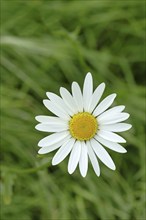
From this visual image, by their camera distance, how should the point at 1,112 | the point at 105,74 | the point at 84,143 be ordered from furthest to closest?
the point at 105,74, the point at 1,112, the point at 84,143

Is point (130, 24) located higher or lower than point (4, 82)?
higher

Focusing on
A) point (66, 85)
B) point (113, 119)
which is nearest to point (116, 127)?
point (113, 119)

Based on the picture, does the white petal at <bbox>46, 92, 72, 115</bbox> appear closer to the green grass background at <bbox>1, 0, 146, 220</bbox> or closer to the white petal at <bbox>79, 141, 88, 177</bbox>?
the white petal at <bbox>79, 141, 88, 177</bbox>

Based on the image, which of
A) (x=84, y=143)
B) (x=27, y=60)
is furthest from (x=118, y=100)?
(x=84, y=143)

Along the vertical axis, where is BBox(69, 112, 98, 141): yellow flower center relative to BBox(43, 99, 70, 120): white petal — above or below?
below

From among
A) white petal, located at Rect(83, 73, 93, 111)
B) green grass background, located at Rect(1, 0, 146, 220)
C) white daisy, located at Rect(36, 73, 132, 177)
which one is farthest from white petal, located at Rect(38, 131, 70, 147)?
green grass background, located at Rect(1, 0, 146, 220)

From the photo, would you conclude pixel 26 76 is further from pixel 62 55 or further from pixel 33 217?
pixel 33 217

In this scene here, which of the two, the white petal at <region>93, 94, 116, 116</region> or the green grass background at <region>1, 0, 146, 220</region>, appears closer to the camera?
the white petal at <region>93, 94, 116, 116</region>
